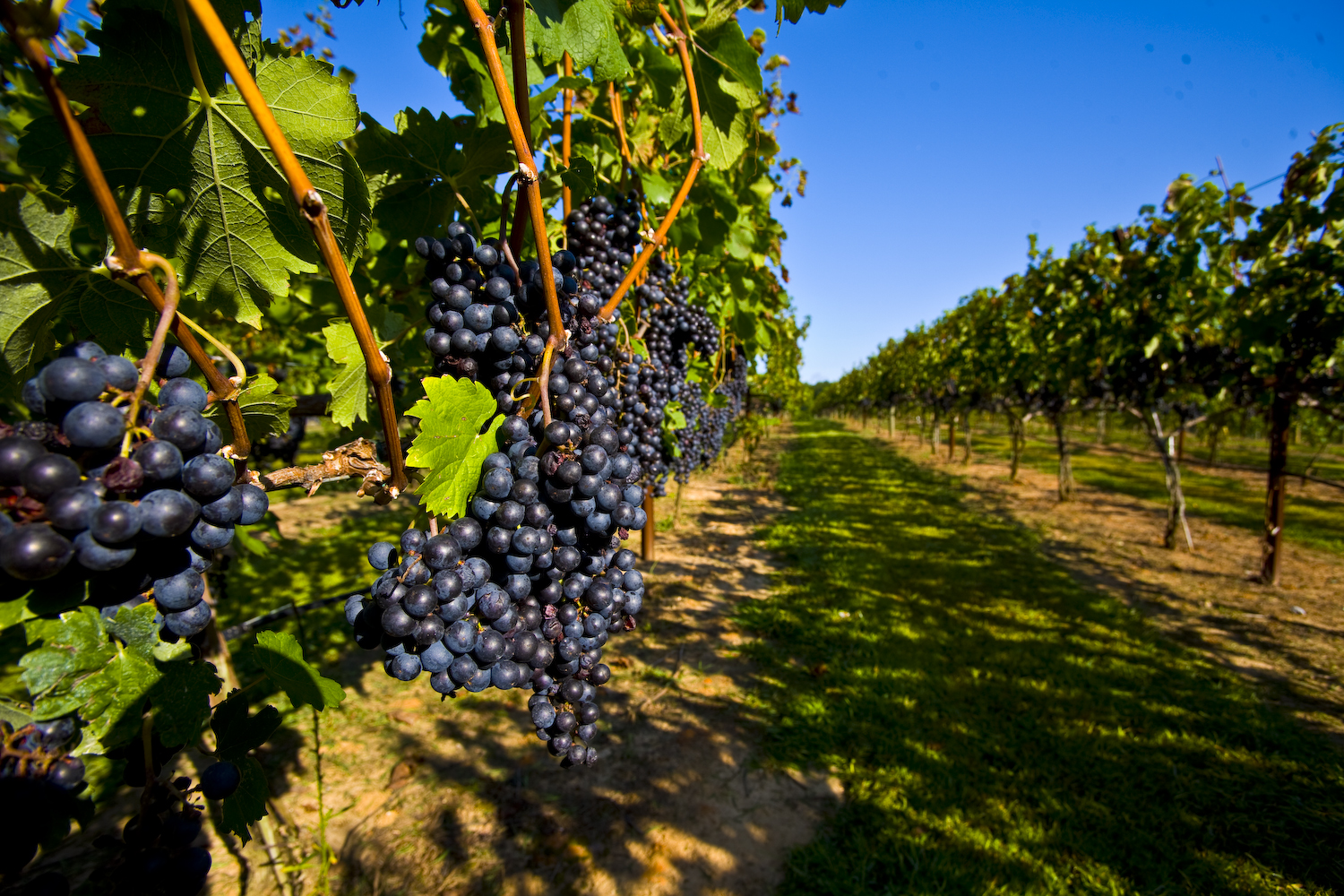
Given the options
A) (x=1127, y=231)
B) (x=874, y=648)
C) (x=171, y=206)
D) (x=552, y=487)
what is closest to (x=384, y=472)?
(x=552, y=487)

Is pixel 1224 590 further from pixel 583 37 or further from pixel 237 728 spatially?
pixel 237 728

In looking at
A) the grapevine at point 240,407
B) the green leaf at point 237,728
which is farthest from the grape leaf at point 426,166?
the green leaf at point 237,728

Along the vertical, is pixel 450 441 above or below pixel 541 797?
above

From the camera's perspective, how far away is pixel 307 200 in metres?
0.72

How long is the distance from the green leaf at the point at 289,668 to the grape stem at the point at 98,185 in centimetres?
54

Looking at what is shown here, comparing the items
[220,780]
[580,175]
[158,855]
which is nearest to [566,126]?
[580,175]

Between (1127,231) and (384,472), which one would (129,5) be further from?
(1127,231)

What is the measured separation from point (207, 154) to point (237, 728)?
1.20m

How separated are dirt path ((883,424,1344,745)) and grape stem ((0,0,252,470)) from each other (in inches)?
300

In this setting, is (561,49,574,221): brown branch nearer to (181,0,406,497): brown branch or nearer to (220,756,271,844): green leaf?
(181,0,406,497): brown branch

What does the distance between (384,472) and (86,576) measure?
16.7 inches

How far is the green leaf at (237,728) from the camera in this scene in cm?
118

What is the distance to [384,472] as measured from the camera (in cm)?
107

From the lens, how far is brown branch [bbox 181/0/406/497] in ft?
2.07
